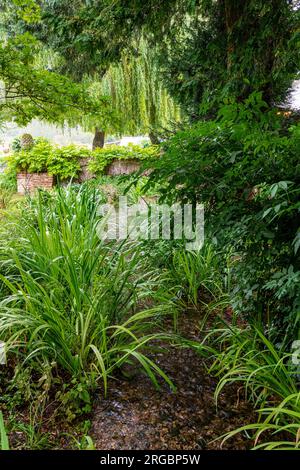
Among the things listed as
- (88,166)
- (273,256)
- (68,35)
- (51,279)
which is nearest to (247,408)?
(273,256)

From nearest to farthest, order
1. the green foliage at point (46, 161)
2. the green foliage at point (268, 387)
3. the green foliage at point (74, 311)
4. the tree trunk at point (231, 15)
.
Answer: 1. the green foliage at point (268, 387)
2. the green foliage at point (74, 311)
3. the tree trunk at point (231, 15)
4. the green foliage at point (46, 161)

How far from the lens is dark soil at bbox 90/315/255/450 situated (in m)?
1.16

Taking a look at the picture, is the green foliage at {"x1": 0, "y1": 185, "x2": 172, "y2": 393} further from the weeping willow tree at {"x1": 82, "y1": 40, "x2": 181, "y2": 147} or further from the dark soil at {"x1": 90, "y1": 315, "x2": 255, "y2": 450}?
the weeping willow tree at {"x1": 82, "y1": 40, "x2": 181, "y2": 147}

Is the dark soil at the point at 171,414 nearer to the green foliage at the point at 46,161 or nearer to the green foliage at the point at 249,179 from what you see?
the green foliage at the point at 249,179

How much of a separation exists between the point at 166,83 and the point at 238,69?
1440mm

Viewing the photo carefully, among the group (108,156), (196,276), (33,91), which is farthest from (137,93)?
(196,276)

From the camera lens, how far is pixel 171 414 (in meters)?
1.28

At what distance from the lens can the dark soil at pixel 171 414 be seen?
1163mm

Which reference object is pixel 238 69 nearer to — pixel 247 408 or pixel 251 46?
pixel 251 46

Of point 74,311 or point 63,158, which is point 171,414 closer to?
point 74,311

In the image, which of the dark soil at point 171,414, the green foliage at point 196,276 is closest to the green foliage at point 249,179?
the dark soil at point 171,414

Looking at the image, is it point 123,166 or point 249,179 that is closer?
point 249,179

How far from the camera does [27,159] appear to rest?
697 centimetres

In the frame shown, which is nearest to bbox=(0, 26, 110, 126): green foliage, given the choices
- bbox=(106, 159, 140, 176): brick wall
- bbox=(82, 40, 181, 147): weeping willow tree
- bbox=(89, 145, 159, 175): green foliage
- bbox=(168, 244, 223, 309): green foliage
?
bbox=(168, 244, 223, 309): green foliage
